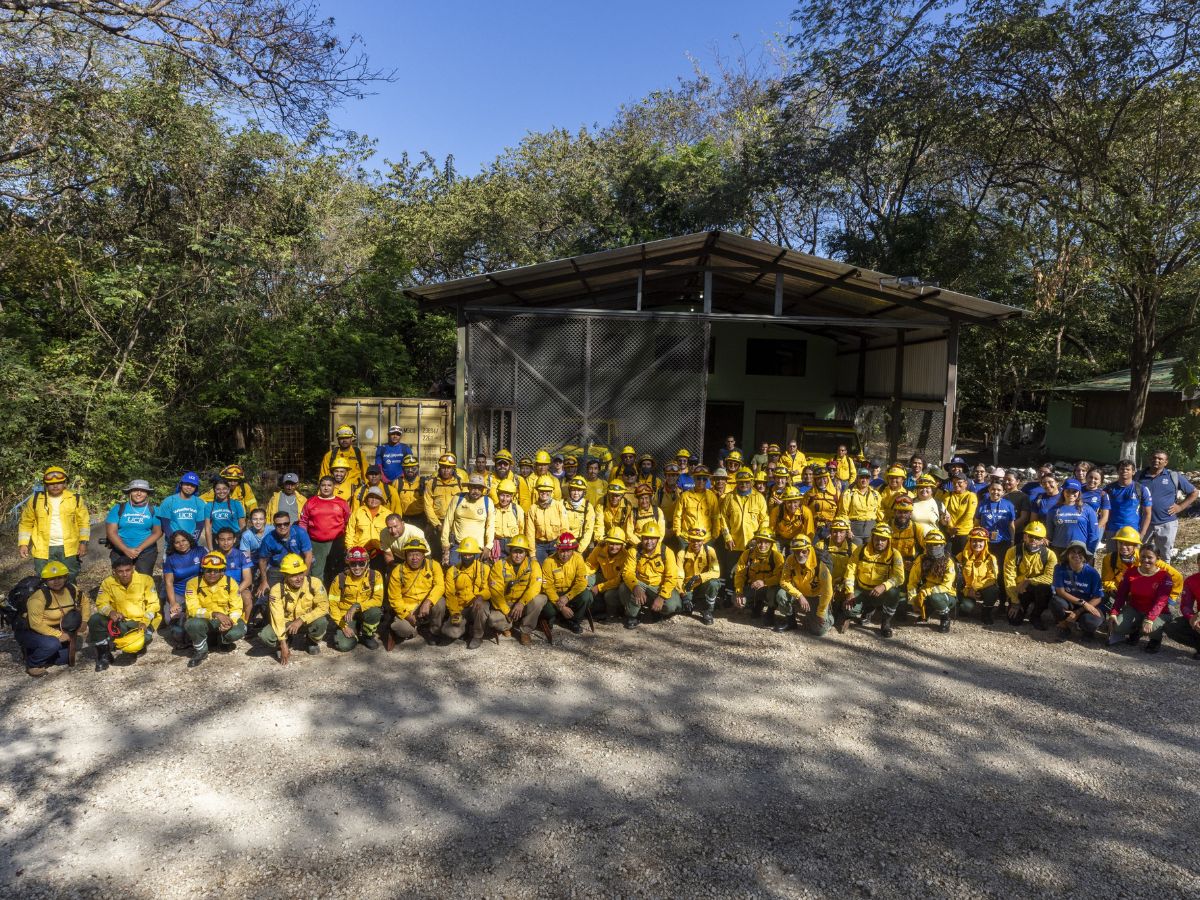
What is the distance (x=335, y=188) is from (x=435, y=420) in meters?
11.9

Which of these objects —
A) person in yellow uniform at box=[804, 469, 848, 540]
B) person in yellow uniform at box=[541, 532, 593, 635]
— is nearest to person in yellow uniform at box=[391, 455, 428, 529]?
person in yellow uniform at box=[541, 532, 593, 635]

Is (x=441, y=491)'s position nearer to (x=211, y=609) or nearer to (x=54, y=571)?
(x=211, y=609)

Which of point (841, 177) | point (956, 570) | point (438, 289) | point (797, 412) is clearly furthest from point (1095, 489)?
point (841, 177)

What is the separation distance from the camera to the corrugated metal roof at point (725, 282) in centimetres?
1023

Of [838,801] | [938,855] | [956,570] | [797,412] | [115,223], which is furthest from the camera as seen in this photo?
[797,412]

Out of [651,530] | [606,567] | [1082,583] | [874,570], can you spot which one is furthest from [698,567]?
[1082,583]

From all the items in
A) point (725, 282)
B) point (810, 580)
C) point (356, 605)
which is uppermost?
point (725, 282)

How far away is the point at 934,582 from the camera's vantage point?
23.6ft

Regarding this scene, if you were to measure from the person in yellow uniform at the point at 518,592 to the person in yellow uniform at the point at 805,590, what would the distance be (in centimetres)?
242

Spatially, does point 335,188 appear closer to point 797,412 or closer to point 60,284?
point 60,284

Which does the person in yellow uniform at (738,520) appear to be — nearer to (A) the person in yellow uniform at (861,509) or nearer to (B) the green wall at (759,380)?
(A) the person in yellow uniform at (861,509)

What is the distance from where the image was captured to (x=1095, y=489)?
7.82 meters

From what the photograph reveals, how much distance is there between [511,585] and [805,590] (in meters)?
2.93

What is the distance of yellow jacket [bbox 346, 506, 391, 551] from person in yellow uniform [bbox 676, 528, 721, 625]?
308 centimetres
